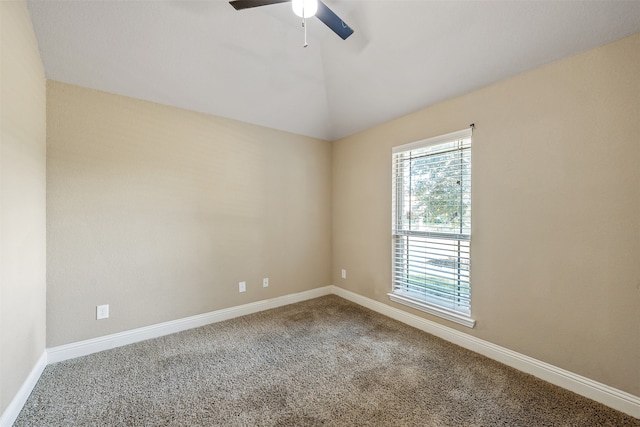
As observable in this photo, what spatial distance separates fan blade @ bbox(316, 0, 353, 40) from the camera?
1.57 metres

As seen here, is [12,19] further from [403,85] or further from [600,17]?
[600,17]

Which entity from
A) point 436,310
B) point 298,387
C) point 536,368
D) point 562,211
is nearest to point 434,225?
point 436,310

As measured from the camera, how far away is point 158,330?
2.58 m

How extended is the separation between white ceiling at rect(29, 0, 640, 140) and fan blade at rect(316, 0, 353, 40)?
44cm

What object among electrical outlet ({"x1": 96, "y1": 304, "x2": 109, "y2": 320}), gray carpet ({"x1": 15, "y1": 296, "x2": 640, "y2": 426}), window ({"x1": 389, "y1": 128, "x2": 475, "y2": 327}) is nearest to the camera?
gray carpet ({"x1": 15, "y1": 296, "x2": 640, "y2": 426})

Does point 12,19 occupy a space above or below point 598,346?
above

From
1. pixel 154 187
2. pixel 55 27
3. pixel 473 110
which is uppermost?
pixel 55 27

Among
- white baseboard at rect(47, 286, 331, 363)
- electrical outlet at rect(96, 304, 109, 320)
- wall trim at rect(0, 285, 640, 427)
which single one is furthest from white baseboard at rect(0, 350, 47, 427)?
electrical outlet at rect(96, 304, 109, 320)

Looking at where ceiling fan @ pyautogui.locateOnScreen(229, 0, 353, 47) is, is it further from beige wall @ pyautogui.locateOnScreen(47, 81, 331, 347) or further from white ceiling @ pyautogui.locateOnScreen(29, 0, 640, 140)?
beige wall @ pyautogui.locateOnScreen(47, 81, 331, 347)

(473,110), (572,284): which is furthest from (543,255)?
(473,110)

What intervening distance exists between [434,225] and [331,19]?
202 centimetres

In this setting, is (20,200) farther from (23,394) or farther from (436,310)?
(436,310)

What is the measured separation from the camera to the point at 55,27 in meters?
1.90

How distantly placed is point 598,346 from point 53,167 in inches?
166
